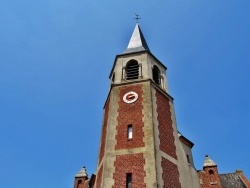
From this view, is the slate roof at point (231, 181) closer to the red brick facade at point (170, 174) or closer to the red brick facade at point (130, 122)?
the red brick facade at point (170, 174)

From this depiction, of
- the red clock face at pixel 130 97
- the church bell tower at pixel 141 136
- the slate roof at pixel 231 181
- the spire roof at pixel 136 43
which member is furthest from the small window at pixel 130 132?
the slate roof at pixel 231 181

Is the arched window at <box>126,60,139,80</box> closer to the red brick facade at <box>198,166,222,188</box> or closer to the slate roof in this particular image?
the red brick facade at <box>198,166,222,188</box>

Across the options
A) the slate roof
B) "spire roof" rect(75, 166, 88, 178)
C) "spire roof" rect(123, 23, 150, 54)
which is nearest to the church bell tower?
"spire roof" rect(123, 23, 150, 54)

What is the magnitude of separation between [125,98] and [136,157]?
476cm

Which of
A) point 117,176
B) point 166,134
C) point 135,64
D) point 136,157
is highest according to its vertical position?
Result: point 135,64

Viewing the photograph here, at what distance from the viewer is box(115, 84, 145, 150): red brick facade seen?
54.3 feet

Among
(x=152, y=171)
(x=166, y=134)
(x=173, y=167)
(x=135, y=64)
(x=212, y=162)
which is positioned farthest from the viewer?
(x=135, y=64)

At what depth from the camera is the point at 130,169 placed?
15.4m

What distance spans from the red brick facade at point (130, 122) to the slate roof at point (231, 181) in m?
9.71

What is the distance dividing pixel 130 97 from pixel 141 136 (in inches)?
134

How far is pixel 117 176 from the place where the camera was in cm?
1523

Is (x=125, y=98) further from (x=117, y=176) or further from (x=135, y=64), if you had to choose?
(x=117, y=176)

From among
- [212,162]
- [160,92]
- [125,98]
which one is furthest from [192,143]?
[125,98]

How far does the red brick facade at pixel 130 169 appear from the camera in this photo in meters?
14.8
